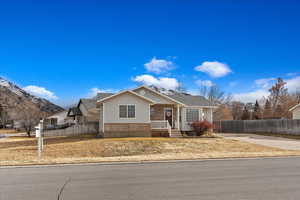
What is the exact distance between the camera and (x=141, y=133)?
920 inches

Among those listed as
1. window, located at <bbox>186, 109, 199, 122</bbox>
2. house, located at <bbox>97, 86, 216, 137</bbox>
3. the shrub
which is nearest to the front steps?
house, located at <bbox>97, 86, 216, 137</bbox>

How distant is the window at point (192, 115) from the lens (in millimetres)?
27734

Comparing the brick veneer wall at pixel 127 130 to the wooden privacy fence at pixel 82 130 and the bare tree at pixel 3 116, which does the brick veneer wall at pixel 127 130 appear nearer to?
the wooden privacy fence at pixel 82 130

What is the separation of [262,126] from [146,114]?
18969 millimetres

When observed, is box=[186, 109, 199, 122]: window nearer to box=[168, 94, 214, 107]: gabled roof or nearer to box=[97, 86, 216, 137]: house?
box=[97, 86, 216, 137]: house

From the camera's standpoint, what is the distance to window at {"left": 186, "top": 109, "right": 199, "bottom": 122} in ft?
91.0

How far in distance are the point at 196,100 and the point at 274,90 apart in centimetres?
3395

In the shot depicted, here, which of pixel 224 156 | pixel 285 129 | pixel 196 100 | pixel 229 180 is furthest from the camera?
pixel 285 129

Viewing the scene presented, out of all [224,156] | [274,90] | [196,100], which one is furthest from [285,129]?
[274,90]

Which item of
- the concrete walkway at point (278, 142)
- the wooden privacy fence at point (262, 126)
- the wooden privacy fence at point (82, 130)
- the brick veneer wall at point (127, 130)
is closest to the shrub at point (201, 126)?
the concrete walkway at point (278, 142)

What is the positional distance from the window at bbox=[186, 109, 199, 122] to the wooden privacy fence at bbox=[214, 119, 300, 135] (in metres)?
8.32

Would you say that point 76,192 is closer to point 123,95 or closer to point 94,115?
point 123,95

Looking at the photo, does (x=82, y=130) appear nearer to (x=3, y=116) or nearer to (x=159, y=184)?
(x=159, y=184)

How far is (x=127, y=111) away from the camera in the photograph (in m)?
23.3
